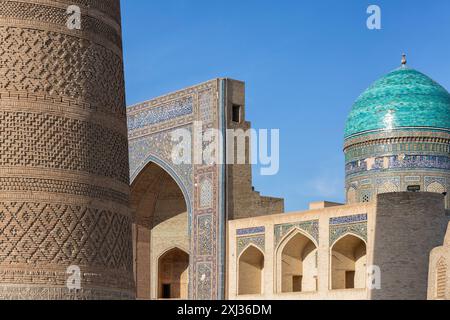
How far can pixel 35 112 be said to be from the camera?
6289 millimetres

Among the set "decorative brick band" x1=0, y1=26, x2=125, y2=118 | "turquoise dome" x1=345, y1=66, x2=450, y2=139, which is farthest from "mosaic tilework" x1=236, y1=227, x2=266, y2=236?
"decorative brick band" x1=0, y1=26, x2=125, y2=118

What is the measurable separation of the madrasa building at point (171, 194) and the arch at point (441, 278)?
2 cm

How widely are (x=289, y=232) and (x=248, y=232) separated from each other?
107 centimetres

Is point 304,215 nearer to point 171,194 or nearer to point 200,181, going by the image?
point 200,181

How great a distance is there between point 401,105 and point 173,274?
6438 mm

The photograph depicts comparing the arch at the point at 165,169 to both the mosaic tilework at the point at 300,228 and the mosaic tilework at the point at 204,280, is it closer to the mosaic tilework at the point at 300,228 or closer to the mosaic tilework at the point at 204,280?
the mosaic tilework at the point at 204,280

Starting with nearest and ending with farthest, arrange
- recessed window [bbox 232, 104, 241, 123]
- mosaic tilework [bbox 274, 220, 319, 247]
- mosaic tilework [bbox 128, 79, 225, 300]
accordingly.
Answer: mosaic tilework [bbox 274, 220, 319, 247]
mosaic tilework [bbox 128, 79, 225, 300]
recessed window [bbox 232, 104, 241, 123]

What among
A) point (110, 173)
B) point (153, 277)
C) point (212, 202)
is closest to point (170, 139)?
point (212, 202)

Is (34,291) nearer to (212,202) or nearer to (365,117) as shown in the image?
(212,202)

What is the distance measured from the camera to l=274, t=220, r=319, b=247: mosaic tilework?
1553 cm

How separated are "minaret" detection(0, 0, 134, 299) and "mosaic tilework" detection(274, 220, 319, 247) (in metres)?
9.08

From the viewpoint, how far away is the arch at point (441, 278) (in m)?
9.35

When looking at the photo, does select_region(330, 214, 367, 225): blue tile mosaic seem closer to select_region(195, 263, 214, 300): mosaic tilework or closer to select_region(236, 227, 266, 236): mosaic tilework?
select_region(236, 227, 266, 236): mosaic tilework

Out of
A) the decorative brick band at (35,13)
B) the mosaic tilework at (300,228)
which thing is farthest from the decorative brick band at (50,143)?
the mosaic tilework at (300,228)
